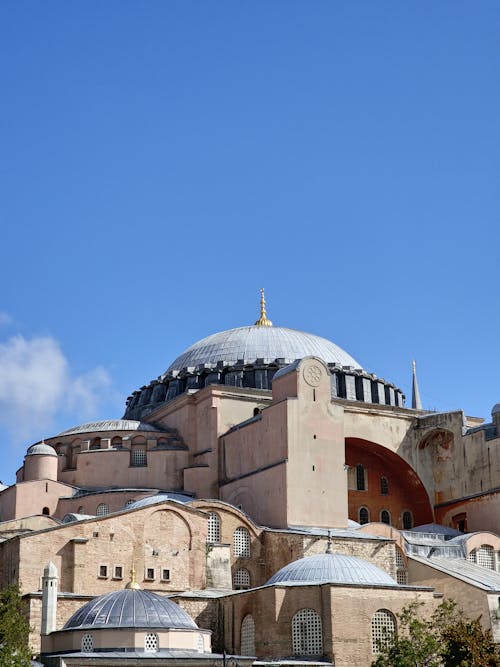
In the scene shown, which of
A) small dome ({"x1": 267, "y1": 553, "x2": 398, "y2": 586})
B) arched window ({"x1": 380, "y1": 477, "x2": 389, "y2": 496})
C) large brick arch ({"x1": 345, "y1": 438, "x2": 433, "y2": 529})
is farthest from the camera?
arched window ({"x1": 380, "y1": 477, "x2": 389, "y2": 496})

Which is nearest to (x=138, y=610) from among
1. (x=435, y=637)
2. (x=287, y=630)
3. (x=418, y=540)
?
(x=287, y=630)

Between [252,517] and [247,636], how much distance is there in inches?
321

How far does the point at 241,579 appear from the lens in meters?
40.5

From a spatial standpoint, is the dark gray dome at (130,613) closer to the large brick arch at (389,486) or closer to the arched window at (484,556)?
the arched window at (484,556)

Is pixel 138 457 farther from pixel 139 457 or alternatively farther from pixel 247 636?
pixel 247 636

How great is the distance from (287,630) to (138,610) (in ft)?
17.5

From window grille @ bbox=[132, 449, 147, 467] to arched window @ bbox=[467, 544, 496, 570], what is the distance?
44.7 feet

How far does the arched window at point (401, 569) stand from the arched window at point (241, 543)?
560 centimetres

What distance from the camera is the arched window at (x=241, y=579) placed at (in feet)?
132

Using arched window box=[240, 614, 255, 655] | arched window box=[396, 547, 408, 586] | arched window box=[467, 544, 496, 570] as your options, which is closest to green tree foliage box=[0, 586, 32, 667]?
arched window box=[240, 614, 255, 655]

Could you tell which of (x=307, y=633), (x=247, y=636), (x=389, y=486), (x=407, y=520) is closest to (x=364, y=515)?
(x=389, y=486)

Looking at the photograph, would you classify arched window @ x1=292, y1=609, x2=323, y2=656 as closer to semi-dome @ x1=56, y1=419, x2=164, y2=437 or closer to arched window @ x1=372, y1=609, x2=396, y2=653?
arched window @ x1=372, y1=609, x2=396, y2=653

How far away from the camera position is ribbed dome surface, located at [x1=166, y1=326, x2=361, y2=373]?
52.8 meters

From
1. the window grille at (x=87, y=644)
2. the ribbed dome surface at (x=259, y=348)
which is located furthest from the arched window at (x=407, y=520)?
the window grille at (x=87, y=644)
